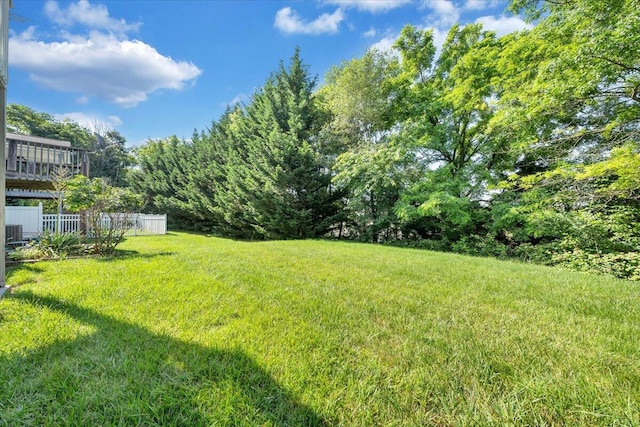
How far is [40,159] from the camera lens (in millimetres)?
7746

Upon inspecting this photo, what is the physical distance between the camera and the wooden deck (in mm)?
7191

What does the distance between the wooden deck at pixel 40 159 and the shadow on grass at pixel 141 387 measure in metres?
7.52

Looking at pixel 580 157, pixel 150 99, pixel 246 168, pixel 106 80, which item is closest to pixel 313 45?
pixel 246 168

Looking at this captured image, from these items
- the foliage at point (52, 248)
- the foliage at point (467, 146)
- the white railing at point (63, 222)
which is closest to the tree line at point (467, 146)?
the foliage at point (467, 146)

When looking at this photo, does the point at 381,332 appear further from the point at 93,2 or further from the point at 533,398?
the point at 93,2

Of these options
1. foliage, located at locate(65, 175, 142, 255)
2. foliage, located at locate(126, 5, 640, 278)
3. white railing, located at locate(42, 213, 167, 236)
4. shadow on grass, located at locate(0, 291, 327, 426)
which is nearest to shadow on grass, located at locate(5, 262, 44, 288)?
foliage, located at locate(65, 175, 142, 255)

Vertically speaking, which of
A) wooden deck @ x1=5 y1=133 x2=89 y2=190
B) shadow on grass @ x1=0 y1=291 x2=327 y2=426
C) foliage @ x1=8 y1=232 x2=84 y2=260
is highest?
wooden deck @ x1=5 y1=133 x2=89 y2=190

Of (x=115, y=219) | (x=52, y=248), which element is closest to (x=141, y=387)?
(x=52, y=248)

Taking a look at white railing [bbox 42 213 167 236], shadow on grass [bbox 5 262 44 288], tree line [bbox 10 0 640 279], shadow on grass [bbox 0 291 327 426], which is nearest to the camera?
shadow on grass [bbox 0 291 327 426]

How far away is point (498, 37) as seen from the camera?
924cm

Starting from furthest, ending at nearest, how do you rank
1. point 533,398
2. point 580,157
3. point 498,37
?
point 498,37 < point 580,157 < point 533,398

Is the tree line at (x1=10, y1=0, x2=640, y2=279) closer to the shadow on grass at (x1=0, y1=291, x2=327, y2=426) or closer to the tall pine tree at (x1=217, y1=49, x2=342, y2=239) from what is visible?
the tall pine tree at (x1=217, y1=49, x2=342, y2=239)

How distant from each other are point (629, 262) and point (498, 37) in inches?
337

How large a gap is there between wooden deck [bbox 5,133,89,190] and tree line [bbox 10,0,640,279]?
19.8 feet
